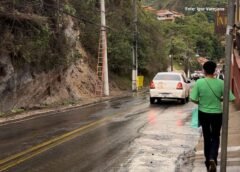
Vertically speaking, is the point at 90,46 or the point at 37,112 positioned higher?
the point at 90,46

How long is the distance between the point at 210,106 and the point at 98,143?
4381 mm

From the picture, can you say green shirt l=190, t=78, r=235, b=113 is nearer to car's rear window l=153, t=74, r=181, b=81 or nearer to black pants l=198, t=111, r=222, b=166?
black pants l=198, t=111, r=222, b=166

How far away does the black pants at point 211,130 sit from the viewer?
26.0 feet

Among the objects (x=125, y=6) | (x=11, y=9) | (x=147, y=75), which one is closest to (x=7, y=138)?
(x=11, y=9)

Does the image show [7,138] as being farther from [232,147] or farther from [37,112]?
[37,112]

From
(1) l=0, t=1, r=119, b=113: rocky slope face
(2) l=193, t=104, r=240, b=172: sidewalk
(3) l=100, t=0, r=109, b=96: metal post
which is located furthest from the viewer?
(3) l=100, t=0, r=109, b=96: metal post

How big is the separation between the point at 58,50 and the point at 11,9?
543 cm

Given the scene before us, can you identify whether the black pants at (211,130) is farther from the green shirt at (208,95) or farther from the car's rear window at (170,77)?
the car's rear window at (170,77)

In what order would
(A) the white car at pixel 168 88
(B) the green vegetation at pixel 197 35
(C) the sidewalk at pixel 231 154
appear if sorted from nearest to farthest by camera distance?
(C) the sidewalk at pixel 231 154 < (A) the white car at pixel 168 88 < (B) the green vegetation at pixel 197 35

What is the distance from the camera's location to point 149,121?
54.4 feet

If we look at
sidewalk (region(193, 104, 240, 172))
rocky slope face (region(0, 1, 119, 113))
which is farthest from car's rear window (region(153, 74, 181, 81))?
sidewalk (region(193, 104, 240, 172))

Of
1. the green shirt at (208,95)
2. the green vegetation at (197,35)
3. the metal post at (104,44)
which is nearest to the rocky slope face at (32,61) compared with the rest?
the metal post at (104,44)

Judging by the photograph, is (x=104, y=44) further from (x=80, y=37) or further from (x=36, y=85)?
(x=36, y=85)

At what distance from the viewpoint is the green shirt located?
7.87 m
